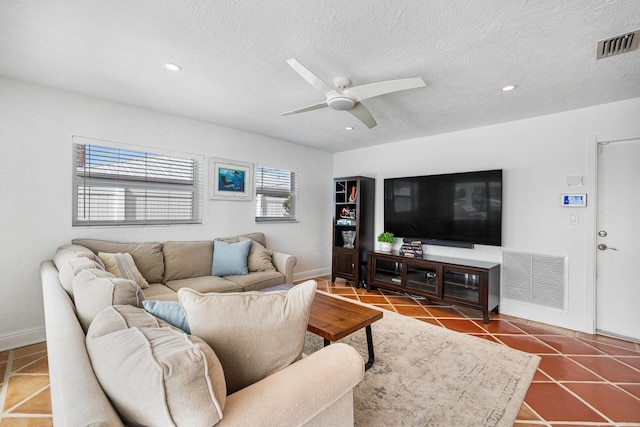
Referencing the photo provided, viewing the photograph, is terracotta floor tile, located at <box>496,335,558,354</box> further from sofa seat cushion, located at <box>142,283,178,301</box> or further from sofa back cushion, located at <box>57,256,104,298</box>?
sofa back cushion, located at <box>57,256,104,298</box>

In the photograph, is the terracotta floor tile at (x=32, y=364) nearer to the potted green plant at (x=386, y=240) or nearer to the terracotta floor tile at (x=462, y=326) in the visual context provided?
the terracotta floor tile at (x=462, y=326)

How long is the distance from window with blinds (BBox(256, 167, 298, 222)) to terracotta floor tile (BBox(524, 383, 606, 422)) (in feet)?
12.0

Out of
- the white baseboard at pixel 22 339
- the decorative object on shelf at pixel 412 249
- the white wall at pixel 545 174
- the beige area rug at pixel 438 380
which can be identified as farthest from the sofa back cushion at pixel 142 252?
the white wall at pixel 545 174

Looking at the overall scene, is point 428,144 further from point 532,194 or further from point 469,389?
point 469,389

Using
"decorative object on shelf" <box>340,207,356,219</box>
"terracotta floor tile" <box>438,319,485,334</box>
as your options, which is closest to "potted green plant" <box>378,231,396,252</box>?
"decorative object on shelf" <box>340,207,356,219</box>

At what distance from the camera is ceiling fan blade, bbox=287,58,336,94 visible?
1858 mm

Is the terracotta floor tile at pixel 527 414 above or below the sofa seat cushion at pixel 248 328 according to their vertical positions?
below

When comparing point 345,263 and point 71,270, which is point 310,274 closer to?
point 345,263

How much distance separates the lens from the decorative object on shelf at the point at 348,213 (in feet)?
15.9

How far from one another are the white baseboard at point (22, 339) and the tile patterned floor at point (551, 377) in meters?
0.08

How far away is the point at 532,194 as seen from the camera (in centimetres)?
340

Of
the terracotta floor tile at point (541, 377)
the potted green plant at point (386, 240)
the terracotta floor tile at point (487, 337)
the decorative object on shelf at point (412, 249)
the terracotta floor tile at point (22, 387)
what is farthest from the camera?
the potted green plant at point (386, 240)

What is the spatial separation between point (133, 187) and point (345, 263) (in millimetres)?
3160

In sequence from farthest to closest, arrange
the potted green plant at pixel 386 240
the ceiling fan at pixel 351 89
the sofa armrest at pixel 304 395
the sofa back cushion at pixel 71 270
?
the potted green plant at pixel 386 240 → the ceiling fan at pixel 351 89 → the sofa back cushion at pixel 71 270 → the sofa armrest at pixel 304 395
